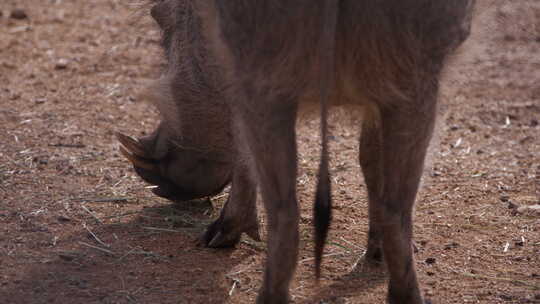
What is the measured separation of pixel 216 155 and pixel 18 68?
121 inches

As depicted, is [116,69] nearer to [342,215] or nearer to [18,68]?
[18,68]

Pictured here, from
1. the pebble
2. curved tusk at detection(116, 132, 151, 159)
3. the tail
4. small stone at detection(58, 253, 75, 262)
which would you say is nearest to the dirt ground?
small stone at detection(58, 253, 75, 262)

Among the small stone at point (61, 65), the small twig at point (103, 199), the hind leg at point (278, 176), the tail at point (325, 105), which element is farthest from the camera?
the small stone at point (61, 65)

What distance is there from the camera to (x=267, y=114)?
253 centimetres

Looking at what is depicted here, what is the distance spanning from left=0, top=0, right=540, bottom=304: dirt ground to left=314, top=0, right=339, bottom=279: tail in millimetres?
454

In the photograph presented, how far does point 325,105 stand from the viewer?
2.42 meters

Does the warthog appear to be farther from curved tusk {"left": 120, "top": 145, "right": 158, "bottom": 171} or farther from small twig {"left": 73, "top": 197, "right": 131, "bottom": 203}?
small twig {"left": 73, "top": 197, "right": 131, "bottom": 203}

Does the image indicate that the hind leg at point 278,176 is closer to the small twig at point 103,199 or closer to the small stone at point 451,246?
the small stone at point 451,246

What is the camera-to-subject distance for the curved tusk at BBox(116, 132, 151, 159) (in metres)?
3.68

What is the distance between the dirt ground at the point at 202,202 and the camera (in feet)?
10.3

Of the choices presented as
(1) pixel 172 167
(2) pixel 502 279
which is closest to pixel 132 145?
(1) pixel 172 167

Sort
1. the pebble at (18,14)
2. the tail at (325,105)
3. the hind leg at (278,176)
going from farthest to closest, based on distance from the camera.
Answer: the pebble at (18,14) < the hind leg at (278,176) < the tail at (325,105)

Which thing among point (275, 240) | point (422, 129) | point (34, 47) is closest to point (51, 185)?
point (275, 240)

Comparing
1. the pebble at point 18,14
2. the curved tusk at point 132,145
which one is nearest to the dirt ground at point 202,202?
the curved tusk at point 132,145
